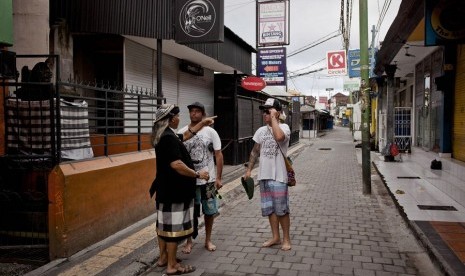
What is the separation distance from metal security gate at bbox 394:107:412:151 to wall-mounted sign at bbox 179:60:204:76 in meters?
8.48

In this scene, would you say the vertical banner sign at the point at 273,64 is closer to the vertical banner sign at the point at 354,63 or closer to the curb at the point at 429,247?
the vertical banner sign at the point at 354,63

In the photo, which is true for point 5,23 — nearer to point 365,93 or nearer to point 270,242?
point 270,242

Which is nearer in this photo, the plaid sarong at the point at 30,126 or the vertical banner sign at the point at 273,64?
the plaid sarong at the point at 30,126

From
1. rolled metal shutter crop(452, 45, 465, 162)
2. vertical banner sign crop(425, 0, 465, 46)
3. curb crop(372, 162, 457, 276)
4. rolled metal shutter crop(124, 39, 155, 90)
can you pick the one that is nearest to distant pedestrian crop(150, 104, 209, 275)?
curb crop(372, 162, 457, 276)

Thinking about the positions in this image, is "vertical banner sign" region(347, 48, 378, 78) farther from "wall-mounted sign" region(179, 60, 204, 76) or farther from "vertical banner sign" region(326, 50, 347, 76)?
"wall-mounted sign" region(179, 60, 204, 76)

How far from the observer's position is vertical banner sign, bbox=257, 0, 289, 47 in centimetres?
1650

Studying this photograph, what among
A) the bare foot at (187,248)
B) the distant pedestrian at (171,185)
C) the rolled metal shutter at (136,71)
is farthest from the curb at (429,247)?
the rolled metal shutter at (136,71)

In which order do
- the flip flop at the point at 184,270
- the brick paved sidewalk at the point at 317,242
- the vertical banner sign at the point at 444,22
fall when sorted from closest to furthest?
the flip flop at the point at 184,270 → the brick paved sidewalk at the point at 317,242 → the vertical banner sign at the point at 444,22

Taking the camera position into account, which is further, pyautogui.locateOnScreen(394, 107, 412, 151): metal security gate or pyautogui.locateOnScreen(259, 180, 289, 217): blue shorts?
pyautogui.locateOnScreen(394, 107, 412, 151): metal security gate

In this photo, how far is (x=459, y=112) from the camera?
10.6 m

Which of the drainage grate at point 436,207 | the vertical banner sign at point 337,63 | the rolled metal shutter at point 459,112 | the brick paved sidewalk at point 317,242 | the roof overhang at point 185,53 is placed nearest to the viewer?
the brick paved sidewalk at point 317,242

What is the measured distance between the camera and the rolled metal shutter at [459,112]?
10.2m

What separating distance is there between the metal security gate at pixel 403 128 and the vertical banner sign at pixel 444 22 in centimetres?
1112

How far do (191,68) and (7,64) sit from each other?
790 cm
